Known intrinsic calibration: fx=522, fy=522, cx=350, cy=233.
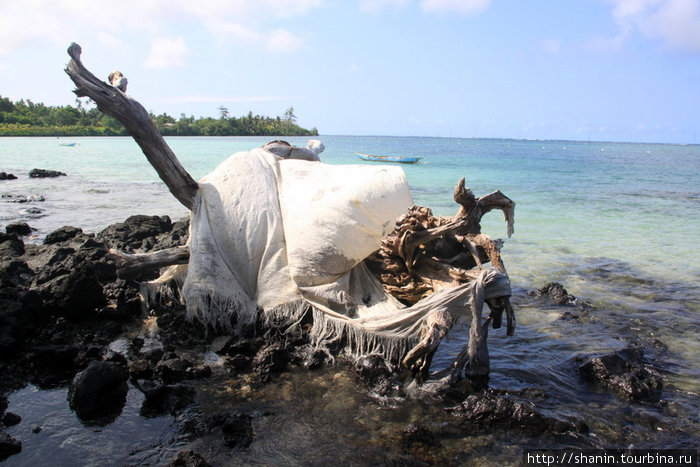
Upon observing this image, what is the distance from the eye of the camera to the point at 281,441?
3873 mm

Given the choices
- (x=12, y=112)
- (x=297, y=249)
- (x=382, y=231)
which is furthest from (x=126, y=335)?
(x=12, y=112)

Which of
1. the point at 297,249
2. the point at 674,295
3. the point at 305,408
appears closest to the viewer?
the point at 305,408

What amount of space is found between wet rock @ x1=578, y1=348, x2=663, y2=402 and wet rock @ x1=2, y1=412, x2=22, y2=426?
4.97 metres

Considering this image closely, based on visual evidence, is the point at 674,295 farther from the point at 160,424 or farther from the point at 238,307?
the point at 160,424

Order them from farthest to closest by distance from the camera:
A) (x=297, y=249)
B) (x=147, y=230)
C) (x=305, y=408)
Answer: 1. (x=147, y=230)
2. (x=297, y=249)
3. (x=305, y=408)

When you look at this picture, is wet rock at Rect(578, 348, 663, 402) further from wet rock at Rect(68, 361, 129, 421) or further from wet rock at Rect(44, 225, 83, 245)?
wet rock at Rect(44, 225, 83, 245)

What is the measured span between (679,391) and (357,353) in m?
3.08

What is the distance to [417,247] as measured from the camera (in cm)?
543

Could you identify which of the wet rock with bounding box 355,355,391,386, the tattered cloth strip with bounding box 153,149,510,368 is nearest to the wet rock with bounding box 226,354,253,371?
the tattered cloth strip with bounding box 153,149,510,368

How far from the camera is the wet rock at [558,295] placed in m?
7.44

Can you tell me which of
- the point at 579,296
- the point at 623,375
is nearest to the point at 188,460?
the point at 623,375

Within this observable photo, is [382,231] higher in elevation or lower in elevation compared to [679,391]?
higher

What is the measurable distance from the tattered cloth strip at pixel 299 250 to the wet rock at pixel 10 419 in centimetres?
185

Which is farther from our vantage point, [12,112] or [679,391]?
[12,112]
